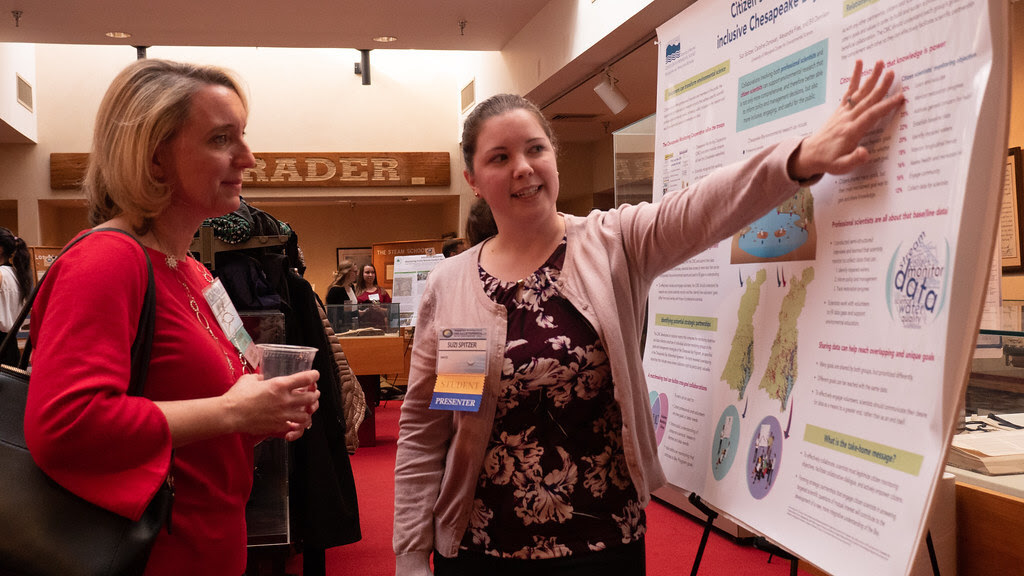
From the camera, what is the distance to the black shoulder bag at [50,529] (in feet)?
3.68

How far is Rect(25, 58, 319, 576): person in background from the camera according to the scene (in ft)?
3.62

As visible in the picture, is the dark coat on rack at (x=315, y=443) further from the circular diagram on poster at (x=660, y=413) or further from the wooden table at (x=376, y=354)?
the wooden table at (x=376, y=354)

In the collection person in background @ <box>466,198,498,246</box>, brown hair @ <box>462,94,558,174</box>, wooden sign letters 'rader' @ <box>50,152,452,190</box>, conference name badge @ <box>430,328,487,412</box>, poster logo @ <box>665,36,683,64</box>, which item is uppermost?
wooden sign letters 'rader' @ <box>50,152,452,190</box>

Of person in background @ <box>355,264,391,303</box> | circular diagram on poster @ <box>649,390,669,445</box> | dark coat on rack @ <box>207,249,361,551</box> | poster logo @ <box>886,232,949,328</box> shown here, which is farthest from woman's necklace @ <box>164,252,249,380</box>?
person in background @ <box>355,264,391,303</box>

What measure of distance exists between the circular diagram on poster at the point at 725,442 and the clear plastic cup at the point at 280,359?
32.3 inches

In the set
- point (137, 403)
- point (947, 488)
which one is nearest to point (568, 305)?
point (137, 403)

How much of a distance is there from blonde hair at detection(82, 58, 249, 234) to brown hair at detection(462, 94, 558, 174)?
54 centimetres

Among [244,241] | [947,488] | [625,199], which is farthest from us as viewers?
[625,199]

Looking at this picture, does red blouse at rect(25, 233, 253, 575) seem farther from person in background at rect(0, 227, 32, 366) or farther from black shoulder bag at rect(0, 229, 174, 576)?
person in background at rect(0, 227, 32, 366)

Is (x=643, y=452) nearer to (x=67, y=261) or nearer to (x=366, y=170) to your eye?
(x=67, y=261)

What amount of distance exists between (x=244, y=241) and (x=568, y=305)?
1529mm

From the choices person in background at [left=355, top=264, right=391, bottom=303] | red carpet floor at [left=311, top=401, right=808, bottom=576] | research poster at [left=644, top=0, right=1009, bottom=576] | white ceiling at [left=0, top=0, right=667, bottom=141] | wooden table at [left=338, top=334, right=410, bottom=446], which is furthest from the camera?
person in background at [left=355, top=264, right=391, bottom=303]

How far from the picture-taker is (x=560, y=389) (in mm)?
1474

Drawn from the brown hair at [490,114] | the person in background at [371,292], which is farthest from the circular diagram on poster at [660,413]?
the person in background at [371,292]
